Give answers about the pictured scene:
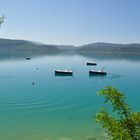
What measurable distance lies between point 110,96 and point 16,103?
2163 inches

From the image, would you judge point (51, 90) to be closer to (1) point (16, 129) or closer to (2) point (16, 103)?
(2) point (16, 103)

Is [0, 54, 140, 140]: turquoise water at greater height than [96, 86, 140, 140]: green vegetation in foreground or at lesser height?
lesser

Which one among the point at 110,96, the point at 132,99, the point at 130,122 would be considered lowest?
the point at 132,99

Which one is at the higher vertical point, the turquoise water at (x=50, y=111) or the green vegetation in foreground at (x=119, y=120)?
the green vegetation in foreground at (x=119, y=120)

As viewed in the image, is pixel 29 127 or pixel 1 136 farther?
pixel 29 127

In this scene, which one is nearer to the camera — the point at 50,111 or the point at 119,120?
the point at 119,120

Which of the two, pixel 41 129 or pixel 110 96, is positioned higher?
pixel 110 96

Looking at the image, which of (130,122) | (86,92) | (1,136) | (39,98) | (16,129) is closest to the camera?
(130,122)

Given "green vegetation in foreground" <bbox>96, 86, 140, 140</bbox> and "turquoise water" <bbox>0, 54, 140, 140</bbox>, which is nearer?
"green vegetation in foreground" <bbox>96, 86, 140, 140</bbox>

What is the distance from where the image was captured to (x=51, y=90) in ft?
275

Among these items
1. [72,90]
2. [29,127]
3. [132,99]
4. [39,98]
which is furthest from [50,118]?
[72,90]

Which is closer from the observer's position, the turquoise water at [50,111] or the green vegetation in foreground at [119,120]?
the green vegetation in foreground at [119,120]

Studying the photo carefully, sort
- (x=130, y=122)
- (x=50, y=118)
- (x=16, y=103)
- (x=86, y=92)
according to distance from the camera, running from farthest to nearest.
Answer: (x=86, y=92)
(x=16, y=103)
(x=50, y=118)
(x=130, y=122)

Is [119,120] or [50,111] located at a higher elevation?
[119,120]
